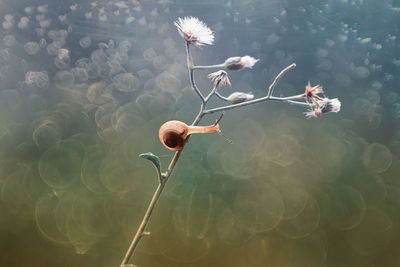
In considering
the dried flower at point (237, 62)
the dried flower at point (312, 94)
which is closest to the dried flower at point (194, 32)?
the dried flower at point (237, 62)

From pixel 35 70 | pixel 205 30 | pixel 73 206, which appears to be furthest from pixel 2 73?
pixel 205 30

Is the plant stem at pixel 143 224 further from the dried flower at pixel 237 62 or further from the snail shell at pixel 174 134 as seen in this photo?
the dried flower at pixel 237 62

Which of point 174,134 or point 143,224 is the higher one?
point 174,134

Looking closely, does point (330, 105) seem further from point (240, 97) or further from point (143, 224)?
point (143, 224)

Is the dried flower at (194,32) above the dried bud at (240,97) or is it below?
above

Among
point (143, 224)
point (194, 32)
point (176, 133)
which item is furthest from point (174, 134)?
point (194, 32)

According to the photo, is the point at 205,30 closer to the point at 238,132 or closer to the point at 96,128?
the point at 238,132

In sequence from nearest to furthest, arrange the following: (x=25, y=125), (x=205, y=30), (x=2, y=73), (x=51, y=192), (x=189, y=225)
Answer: (x=205, y=30) → (x=189, y=225) → (x=51, y=192) → (x=25, y=125) → (x=2, y=73)

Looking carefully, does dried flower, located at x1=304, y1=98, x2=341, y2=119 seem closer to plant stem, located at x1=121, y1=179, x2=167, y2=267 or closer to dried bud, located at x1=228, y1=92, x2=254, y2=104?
dried bud, located at x1=228, y1=92, x2=254, y2=104

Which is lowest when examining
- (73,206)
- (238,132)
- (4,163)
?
(238,132)
